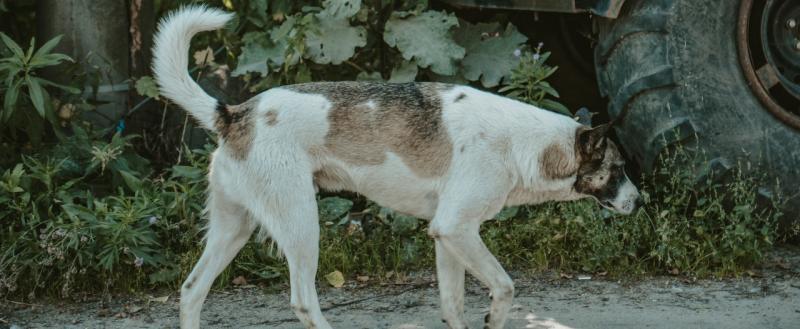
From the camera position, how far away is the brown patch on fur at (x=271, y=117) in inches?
184

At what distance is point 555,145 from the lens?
4.92 meters

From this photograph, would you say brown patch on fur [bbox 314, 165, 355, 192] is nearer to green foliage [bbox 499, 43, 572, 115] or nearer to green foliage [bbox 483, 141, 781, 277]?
green foliage [bbox 483, 141, 781, 277]

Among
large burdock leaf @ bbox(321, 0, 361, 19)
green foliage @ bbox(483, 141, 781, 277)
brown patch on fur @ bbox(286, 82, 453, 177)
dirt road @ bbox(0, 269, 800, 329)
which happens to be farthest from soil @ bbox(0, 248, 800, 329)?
large burdock leaf @ bbox(321, 0, 361, 19)

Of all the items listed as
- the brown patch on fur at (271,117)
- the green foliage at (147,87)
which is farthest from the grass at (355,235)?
the brown patch on fur at (271,117)

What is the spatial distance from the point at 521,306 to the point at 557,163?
799mm

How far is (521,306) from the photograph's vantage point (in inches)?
212

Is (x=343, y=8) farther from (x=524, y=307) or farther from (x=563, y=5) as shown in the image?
(x=524, y=307)

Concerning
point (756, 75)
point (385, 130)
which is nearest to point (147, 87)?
point (385, 130)

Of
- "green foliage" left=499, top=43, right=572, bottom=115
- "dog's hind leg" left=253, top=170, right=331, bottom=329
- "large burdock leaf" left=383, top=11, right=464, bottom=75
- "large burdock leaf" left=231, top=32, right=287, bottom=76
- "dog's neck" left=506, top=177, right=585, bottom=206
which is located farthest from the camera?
"large burdock leaf" left=231, top=32, right=287, bottom=76

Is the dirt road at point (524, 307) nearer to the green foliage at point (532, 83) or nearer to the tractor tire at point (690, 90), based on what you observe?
the tractor tire at point (690, 90)

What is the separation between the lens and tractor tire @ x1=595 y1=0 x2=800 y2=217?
5660 mm

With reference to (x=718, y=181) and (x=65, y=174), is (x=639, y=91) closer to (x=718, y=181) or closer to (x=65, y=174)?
(x=718, y=181)

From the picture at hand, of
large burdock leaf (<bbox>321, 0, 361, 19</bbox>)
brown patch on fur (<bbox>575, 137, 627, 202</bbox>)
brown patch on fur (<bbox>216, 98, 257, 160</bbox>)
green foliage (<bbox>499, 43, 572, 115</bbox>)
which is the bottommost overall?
brown patch on fur (<bbox>575, 137, 627, 202</bbox>)

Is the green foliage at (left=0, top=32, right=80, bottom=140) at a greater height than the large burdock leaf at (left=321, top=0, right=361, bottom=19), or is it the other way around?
the large burdock leaf at (left=321, top=0, right=361, bottom=19)
